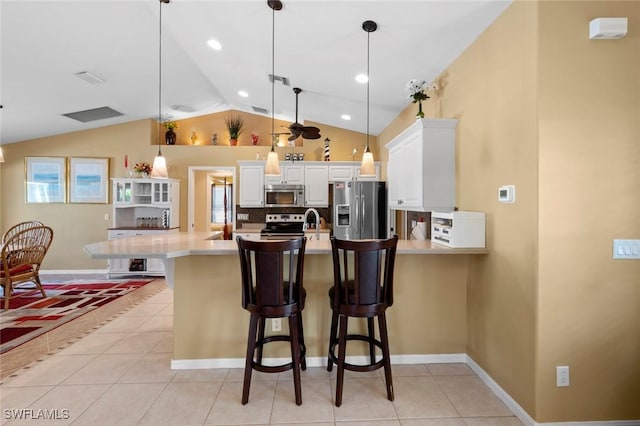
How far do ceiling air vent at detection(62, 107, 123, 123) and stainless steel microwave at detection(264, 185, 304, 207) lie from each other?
2906 millimetres

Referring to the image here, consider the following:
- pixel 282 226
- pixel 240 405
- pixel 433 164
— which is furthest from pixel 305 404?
pixel 282 226

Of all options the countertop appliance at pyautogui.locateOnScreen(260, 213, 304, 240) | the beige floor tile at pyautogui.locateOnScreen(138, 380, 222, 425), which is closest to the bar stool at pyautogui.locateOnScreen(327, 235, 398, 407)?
the beige floor tile at pyautogui.locateOnScreen(138, 380, 222, 425)

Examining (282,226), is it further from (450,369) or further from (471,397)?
(471,397)

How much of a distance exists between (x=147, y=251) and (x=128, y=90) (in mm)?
3661

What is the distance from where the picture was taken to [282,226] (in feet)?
17.8

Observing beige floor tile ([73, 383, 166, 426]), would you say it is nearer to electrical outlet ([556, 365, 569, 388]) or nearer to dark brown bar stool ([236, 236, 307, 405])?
dark brown bar stool ([236, 236, 307, 405])

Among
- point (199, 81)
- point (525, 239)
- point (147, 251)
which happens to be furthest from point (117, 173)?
point (525, 239)

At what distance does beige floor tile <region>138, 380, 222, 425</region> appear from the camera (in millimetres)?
1939

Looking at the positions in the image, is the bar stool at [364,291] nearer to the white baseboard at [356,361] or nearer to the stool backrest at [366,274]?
the stool backrest at [366,274]

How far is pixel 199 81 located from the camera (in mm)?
4844

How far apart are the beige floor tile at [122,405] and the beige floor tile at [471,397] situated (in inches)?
81.3

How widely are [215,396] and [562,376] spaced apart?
2.21m

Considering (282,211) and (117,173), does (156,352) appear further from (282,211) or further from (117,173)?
(117,173)

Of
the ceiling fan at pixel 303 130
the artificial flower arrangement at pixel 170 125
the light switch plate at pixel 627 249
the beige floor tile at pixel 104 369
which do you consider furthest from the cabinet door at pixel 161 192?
the light switch plate at pixel 627 249
